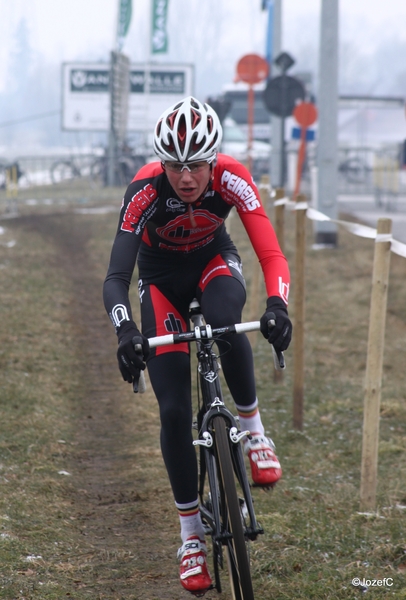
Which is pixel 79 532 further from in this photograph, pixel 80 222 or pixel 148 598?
pixel 80 222

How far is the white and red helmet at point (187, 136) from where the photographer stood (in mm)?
3830

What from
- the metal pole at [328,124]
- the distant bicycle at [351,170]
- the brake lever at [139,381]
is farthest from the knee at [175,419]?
the distant bicycle at [351,170]

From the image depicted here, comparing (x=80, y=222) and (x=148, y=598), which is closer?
(x=148, y=598)

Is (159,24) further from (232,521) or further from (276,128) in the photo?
(232,521)

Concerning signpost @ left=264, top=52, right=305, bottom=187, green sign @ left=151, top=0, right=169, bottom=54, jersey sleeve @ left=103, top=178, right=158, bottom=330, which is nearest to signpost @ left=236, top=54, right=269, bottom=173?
signpost @ left=264, top=52, right=305, bottom=187

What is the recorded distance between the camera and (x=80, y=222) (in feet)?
63.1

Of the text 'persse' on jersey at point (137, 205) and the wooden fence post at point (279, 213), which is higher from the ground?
the text 'persse' on jersey at point (137, 205)

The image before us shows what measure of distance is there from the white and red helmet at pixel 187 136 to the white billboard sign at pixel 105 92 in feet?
100

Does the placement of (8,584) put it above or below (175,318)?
below

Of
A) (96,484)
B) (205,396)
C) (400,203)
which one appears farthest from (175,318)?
(400,203)

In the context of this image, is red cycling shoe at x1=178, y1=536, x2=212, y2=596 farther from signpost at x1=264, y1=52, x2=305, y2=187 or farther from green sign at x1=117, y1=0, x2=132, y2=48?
green sign at x1=117, y1=0, x2=132, y2=48

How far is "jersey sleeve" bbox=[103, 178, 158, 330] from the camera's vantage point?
3.84 m

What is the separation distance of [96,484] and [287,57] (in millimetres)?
13487

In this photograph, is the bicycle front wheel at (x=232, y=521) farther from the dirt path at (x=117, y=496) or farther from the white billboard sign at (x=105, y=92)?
the white billboard sign at (x=105, y=92)
